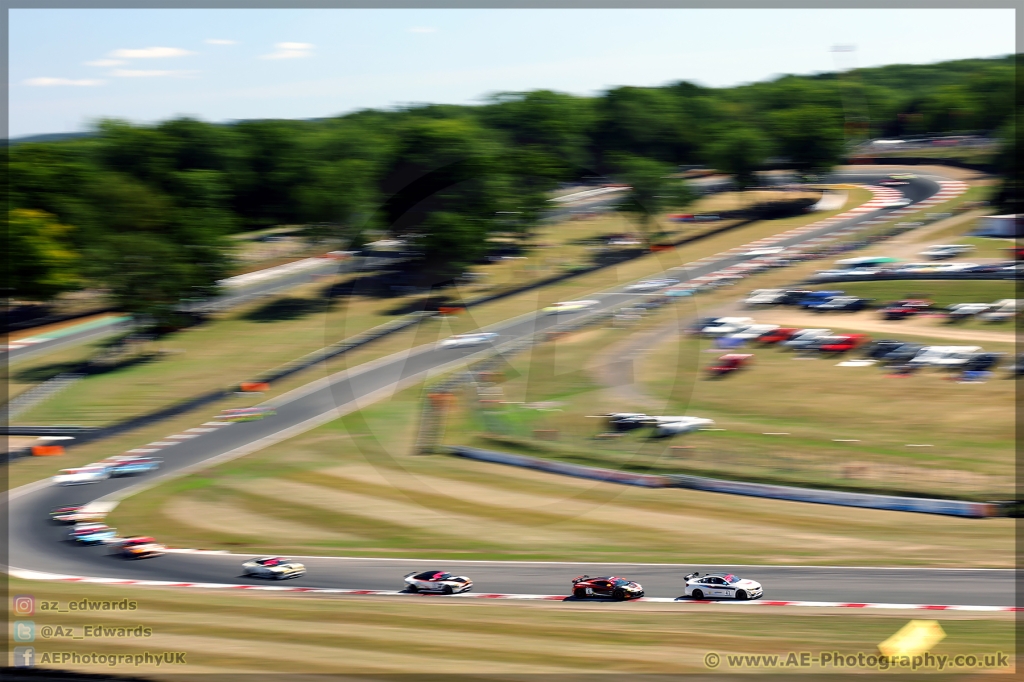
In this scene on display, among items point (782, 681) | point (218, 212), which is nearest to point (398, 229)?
point (218, 212)

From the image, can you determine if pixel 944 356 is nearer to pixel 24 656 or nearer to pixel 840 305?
pixel 840 305

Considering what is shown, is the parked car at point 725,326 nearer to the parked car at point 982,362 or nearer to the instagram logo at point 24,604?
the parked car at point 982,362

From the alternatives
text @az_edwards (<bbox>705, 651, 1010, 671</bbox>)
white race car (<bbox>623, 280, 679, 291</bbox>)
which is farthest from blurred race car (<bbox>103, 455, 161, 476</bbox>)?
white race car (<bbox>623, 280, 679, 291</bbox>)

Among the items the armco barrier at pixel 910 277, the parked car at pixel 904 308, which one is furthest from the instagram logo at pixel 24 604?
the armco barrier at pixel 910 277

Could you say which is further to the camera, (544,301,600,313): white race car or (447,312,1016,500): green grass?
(544,301,600,313): white race car

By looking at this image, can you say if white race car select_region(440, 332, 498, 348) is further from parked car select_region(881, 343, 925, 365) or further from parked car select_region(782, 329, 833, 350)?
parked car select_region(881, 343, 925, 365)

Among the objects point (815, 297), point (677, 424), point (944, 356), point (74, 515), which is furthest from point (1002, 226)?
point (74, 515)
